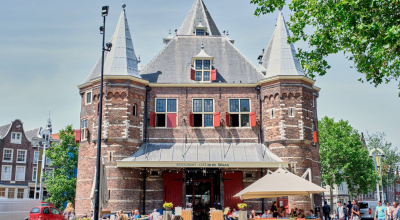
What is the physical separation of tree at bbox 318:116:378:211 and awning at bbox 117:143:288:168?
21.1m

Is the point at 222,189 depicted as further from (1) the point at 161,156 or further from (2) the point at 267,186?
(2) the point at 267,186

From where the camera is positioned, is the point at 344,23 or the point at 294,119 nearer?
the point at 344,23

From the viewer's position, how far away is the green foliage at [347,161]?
42812 mm

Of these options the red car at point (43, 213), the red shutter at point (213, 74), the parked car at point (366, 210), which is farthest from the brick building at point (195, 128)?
the parked car at point (366, 210)

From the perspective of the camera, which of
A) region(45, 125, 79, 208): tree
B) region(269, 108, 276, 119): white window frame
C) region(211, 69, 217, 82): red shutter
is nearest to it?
region(269, 108, 276, 119): white window frame

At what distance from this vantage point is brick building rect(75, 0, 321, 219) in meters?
24.0

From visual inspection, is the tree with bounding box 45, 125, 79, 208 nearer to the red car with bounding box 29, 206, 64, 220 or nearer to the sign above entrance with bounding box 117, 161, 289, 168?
the red car with bounding box 29, 206, 64, 220

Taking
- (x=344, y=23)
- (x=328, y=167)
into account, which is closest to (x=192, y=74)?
(x=344, y=23)

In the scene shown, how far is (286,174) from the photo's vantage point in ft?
55.3

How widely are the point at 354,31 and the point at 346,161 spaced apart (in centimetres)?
3219

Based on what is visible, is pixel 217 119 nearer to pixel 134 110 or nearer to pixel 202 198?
pixel 202 198

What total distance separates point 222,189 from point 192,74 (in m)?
7.54

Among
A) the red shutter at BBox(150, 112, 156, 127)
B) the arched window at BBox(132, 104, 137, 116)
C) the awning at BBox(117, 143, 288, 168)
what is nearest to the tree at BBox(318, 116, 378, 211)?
the awning at BBox(117, 143, 288, 168)

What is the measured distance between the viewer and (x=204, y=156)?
2408 cm
